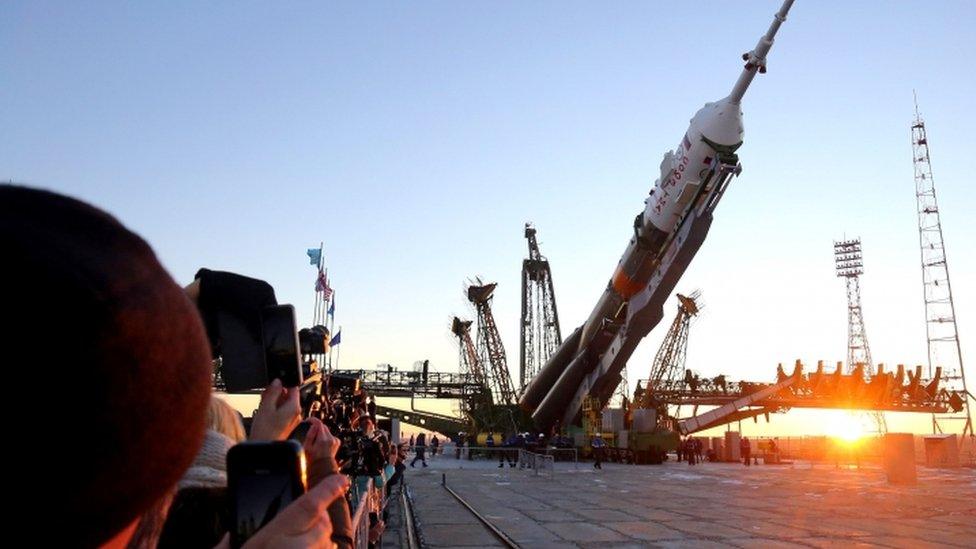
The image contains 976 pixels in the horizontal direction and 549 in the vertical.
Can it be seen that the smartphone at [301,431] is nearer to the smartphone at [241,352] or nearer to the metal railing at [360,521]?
the smartphone at [241,352]

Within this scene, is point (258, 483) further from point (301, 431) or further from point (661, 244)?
point (661, 244)

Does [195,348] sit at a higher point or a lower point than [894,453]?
higher

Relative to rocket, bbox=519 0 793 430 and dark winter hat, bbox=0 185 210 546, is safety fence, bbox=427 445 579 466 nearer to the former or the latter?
rocket, bbox=519 0 793 430

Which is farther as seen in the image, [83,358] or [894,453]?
[894,453]

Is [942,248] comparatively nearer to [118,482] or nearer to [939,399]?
[939,399]

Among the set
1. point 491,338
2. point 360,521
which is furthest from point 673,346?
point 360,521

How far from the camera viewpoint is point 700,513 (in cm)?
1183

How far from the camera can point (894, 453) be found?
18.5m

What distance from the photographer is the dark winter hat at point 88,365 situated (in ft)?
2.17

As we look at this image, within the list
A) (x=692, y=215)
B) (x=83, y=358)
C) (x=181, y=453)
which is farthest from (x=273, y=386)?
(x=692, y=215)

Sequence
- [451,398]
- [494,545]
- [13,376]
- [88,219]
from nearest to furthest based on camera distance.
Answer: [13,376]
[88,219]
[494,545]
[451,398]

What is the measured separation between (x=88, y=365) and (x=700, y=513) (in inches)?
490

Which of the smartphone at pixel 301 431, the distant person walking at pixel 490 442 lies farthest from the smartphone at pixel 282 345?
the distant person walking at pixel 490 442

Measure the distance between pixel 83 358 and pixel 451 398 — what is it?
53.3 m
